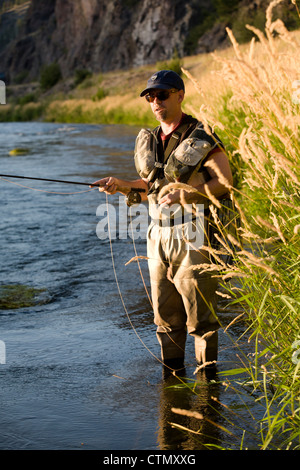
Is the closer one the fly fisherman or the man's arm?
the man's arm

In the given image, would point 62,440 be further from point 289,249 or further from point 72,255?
point 72,255

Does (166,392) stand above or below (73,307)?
below

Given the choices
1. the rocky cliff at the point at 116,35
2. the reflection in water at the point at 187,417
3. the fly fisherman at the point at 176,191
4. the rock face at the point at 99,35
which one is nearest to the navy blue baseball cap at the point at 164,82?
the fly fisherman at the point at 176,191

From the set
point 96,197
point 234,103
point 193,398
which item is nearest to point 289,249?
point 193,398

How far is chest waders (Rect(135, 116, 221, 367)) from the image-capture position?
4133 millimetres

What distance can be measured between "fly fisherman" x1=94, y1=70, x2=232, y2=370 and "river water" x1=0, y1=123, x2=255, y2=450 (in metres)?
0.41

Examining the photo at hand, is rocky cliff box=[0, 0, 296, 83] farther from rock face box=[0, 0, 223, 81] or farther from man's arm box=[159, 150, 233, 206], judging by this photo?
man's arm box=[159, 150, 233, 206]

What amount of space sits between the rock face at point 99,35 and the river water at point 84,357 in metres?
46.6

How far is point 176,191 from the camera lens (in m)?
3.98

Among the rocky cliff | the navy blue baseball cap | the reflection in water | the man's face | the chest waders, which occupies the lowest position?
the reflection in water

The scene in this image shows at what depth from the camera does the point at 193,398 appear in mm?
4270

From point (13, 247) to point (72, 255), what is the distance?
1.00 metres

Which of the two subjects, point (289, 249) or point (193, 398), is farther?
point (193, 398)

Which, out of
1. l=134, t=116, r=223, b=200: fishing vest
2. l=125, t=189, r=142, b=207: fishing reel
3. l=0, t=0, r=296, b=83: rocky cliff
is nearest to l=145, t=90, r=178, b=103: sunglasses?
l=134, t=116, r=223, b=200: fishing vest
